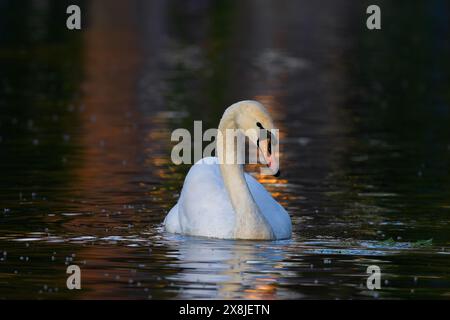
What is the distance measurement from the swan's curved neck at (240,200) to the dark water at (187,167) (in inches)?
8.2

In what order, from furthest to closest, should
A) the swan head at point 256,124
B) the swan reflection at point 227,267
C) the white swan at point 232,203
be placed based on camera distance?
the white swan at point 232,203, the swan head at point 256,124, the swan reflection at point 227,267

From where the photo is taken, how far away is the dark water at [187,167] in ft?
45.3

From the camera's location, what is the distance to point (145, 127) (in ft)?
86.4

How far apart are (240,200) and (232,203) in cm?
13

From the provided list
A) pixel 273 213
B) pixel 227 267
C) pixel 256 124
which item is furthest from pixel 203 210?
pixel 227 267

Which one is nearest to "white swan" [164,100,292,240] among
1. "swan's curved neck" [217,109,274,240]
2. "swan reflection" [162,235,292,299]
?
"swan's curved neck" [217,109,274,240]

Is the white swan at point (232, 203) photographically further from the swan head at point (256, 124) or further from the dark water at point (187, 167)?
the dark water at point (187, 167)

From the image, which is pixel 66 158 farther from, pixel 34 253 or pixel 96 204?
pixel 34 253

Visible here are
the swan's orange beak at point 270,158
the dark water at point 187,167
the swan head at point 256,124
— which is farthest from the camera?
the swan head at point 256,124

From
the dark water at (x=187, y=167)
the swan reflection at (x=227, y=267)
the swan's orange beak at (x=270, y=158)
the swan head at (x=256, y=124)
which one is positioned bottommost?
the swan reflection at (x=227, y=267)

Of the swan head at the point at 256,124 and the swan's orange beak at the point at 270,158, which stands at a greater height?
the swan head at the point at 256,124

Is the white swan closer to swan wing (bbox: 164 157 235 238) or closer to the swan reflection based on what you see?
swan wing (bbox: 164 157 235 238)

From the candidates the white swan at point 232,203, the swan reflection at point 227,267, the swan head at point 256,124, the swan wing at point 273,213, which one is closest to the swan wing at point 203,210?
the white swan at point 232,203
